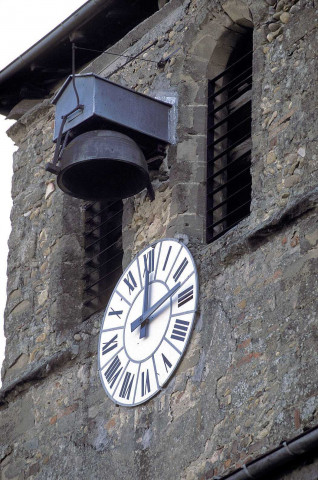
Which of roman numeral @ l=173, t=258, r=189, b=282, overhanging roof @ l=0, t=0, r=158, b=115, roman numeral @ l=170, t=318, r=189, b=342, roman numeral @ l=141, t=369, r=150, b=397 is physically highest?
overhanging roof @ l=0, t=0, r=158, b=115

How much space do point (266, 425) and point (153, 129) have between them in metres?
2.78

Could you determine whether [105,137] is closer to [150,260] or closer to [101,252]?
[150,260]

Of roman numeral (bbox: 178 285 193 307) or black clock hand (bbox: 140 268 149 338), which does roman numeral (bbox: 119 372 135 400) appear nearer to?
black clock hand (bbox: 140 268 149 338)

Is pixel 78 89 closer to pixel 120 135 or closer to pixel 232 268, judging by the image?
pixel 120 135

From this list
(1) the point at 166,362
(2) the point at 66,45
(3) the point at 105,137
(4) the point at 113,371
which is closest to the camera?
(1) the point at 166,362

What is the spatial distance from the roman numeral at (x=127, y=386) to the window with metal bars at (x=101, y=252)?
1200 millimetres

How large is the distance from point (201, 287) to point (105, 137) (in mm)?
1368

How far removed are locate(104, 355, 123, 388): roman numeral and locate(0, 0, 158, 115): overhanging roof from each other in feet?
9.33

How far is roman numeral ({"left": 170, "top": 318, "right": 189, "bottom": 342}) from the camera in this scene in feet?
39.4

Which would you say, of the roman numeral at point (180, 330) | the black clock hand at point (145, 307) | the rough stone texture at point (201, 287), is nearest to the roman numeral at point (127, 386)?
the rough stone texture at point (201, 287)

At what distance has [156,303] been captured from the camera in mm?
12305

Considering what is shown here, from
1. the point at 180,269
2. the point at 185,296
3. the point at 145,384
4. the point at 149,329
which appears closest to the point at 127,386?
the point at 145,384

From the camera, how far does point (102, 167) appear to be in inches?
514

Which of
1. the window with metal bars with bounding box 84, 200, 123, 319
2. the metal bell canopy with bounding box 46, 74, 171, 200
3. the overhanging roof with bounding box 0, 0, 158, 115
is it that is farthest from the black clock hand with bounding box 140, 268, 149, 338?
the overhanging roof with bounding box 0, 0, 158, 115
